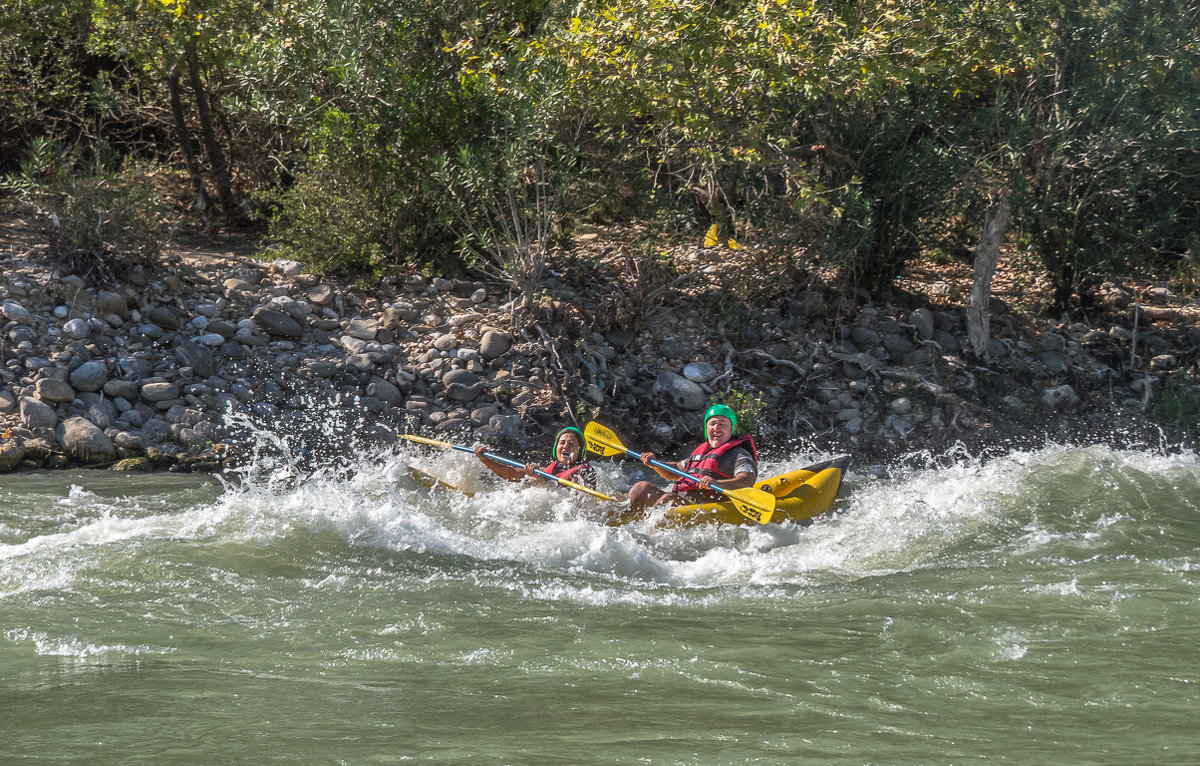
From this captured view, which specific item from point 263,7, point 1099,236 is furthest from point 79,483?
point 1099,236

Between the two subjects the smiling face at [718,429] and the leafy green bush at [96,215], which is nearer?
the smiling face at [718,429]

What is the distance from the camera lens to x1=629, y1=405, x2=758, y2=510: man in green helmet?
694 centimetres

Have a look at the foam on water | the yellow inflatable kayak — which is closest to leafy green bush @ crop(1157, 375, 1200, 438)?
the foam on water

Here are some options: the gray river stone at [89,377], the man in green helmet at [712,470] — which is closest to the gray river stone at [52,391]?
the gray river stone at [89,377]

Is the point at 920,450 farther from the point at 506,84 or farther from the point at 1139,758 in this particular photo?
the point at 1139,758

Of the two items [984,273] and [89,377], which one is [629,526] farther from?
[984,273]

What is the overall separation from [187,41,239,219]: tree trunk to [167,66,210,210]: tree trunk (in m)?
0.16

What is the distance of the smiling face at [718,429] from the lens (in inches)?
293

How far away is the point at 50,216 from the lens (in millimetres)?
9383

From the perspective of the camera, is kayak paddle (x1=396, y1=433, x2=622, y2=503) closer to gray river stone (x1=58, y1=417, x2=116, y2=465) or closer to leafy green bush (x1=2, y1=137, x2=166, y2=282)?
gray river stone (x1=58, y1=417, x2=116, y2=465)

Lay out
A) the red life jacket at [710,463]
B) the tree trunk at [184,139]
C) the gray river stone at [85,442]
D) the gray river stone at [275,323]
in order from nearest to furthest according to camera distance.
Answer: the red life jacket at [710,463] → the gray river stone at [85,442] → the gray river stone at [275,323] → the tree trunk at [184,139]

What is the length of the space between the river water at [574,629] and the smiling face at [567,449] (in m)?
0.44

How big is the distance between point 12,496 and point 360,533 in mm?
2350

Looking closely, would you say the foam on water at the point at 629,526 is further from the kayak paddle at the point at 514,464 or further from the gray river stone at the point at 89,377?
the gray river stone at the point at 89,377
